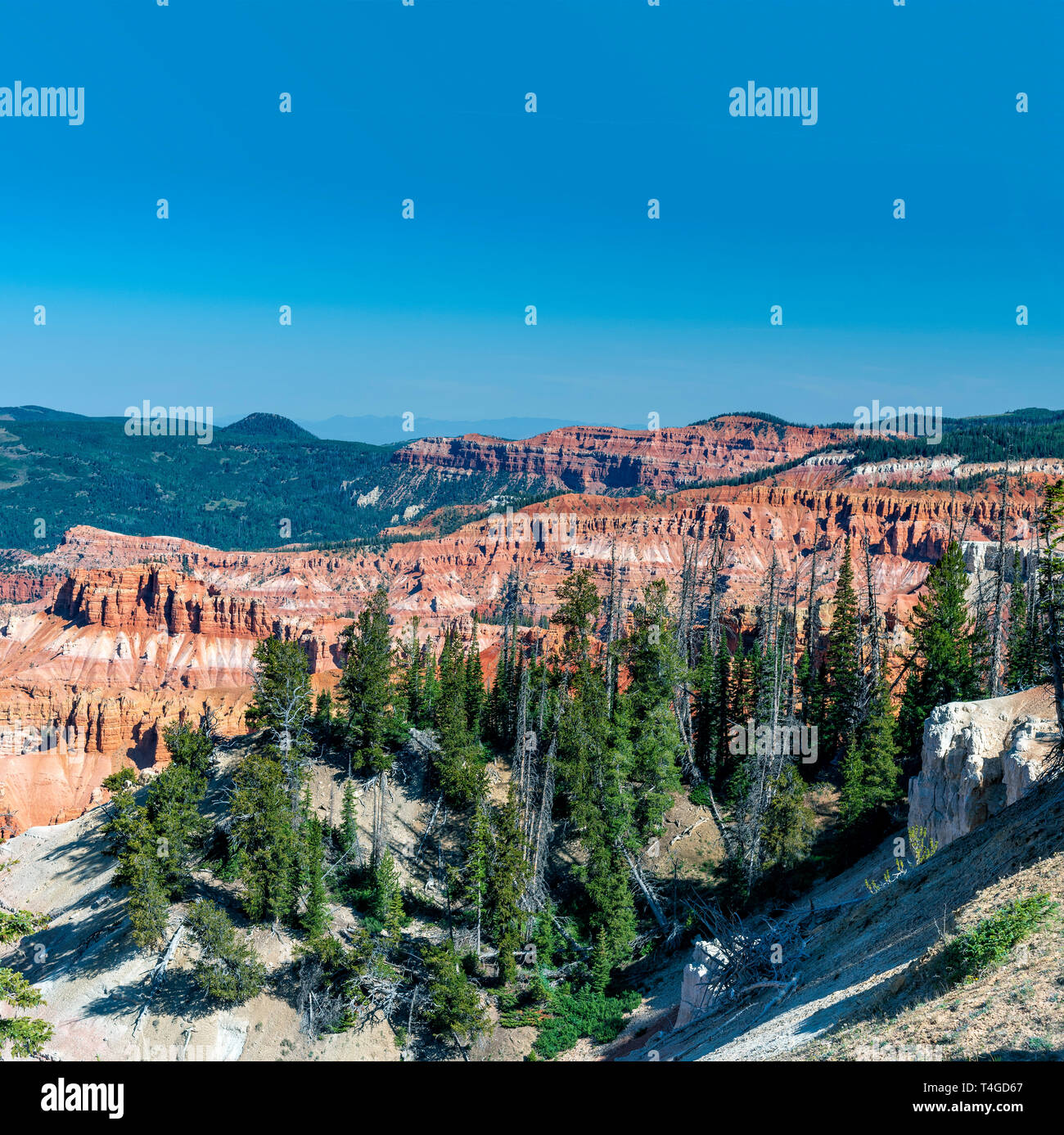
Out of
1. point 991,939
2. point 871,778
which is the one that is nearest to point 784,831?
point 871,778

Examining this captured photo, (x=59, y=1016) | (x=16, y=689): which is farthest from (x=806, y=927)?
(x=16, y=689)

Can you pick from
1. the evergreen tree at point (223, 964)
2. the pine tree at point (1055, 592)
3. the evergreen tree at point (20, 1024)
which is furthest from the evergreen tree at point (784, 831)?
the evergreen tree at point (20, 1024)

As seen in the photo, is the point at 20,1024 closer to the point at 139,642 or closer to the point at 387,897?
the point at 387,897

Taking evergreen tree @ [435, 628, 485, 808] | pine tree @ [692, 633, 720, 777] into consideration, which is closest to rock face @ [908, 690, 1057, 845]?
pine tree @ [692, 633, 720, 777]

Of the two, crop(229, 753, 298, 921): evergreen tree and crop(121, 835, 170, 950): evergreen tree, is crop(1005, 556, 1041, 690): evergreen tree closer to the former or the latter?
crop(229, 753, 298, 921): evergreen tree

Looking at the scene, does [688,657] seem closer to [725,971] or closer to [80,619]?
[725,971]
